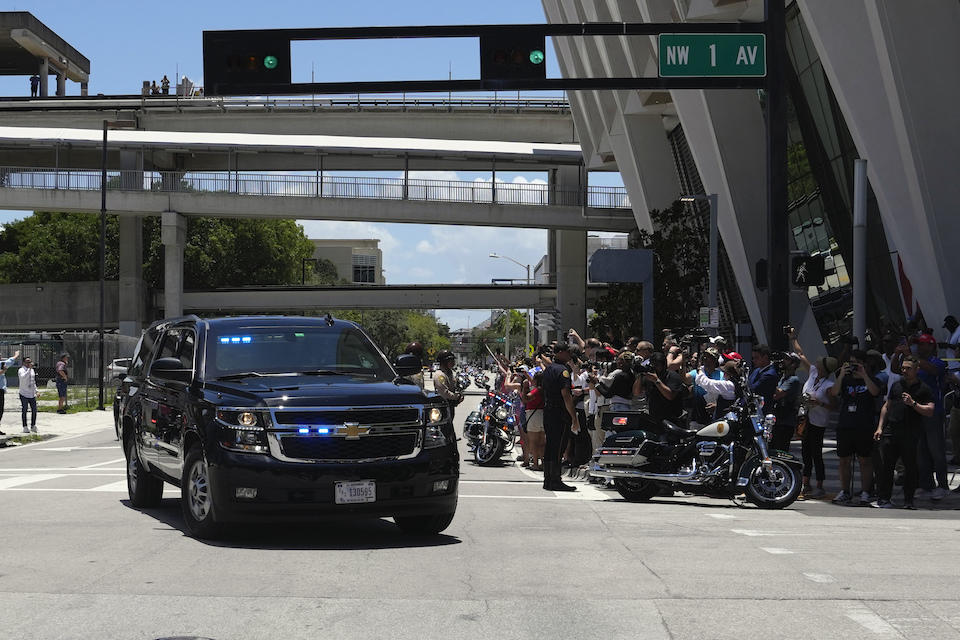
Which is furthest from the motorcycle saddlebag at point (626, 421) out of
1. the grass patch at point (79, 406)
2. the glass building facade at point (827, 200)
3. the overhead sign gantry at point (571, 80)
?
the grass patch at point (79, 406)

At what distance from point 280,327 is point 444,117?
51.4 metres

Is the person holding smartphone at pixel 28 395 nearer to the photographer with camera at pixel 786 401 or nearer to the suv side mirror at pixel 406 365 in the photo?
the photographer with camera at pixel 786 401

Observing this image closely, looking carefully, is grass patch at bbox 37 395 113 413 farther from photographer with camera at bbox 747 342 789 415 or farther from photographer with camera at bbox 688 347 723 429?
photographer with camera at bbox 747 342 789 415

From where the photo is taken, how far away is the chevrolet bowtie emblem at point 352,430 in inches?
364

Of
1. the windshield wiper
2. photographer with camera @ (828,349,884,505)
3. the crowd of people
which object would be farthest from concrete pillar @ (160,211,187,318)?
the windshield wiper

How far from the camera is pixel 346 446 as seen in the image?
926 centimetres

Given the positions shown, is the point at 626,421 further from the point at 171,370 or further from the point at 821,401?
the point at 171,370

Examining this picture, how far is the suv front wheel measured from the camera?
9.36 metres

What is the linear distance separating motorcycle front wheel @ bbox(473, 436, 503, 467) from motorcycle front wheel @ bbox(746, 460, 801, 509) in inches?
310

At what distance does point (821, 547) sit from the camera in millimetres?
9609

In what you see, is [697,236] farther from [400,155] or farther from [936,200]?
[400,155]

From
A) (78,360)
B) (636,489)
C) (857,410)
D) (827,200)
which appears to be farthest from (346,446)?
(78,360)

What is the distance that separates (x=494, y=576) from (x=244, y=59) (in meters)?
11.0

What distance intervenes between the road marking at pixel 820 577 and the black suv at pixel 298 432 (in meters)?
3.01
